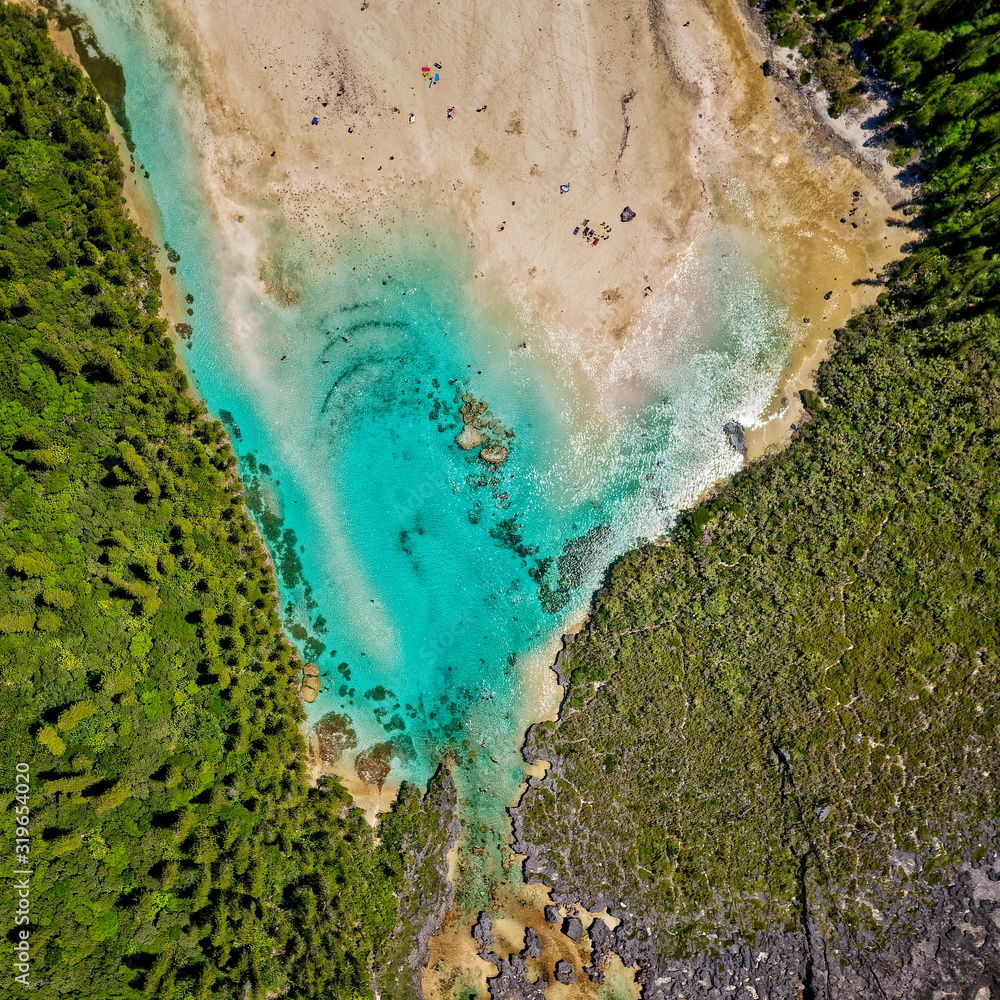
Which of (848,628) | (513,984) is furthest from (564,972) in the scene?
(848,628)

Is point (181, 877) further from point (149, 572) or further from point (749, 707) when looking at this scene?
point (749, 707)

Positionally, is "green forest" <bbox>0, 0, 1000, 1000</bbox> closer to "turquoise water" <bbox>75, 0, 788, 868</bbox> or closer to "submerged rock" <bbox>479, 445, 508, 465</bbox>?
"turquoise water" <bbox>75, 0, 788, 868</bbox>

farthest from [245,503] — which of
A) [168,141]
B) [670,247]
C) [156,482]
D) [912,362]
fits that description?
[912,362]

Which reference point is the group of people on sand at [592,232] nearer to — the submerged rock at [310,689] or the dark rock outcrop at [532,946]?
the submerged rock at [310,689]

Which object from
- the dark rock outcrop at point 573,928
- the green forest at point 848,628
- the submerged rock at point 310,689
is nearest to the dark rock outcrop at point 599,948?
the dark rock outcrop at point 573,928

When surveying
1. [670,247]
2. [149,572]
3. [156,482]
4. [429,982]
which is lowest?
[429,982]

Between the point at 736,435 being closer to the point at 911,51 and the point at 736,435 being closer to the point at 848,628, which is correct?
the point at 848,628

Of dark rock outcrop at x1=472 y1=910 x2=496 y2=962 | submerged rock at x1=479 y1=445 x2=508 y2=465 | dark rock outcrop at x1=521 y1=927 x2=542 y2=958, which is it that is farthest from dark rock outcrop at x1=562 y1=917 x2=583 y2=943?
submerged rock at x1=479 y1=445 x2=508 y2=465

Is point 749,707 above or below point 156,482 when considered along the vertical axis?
above
